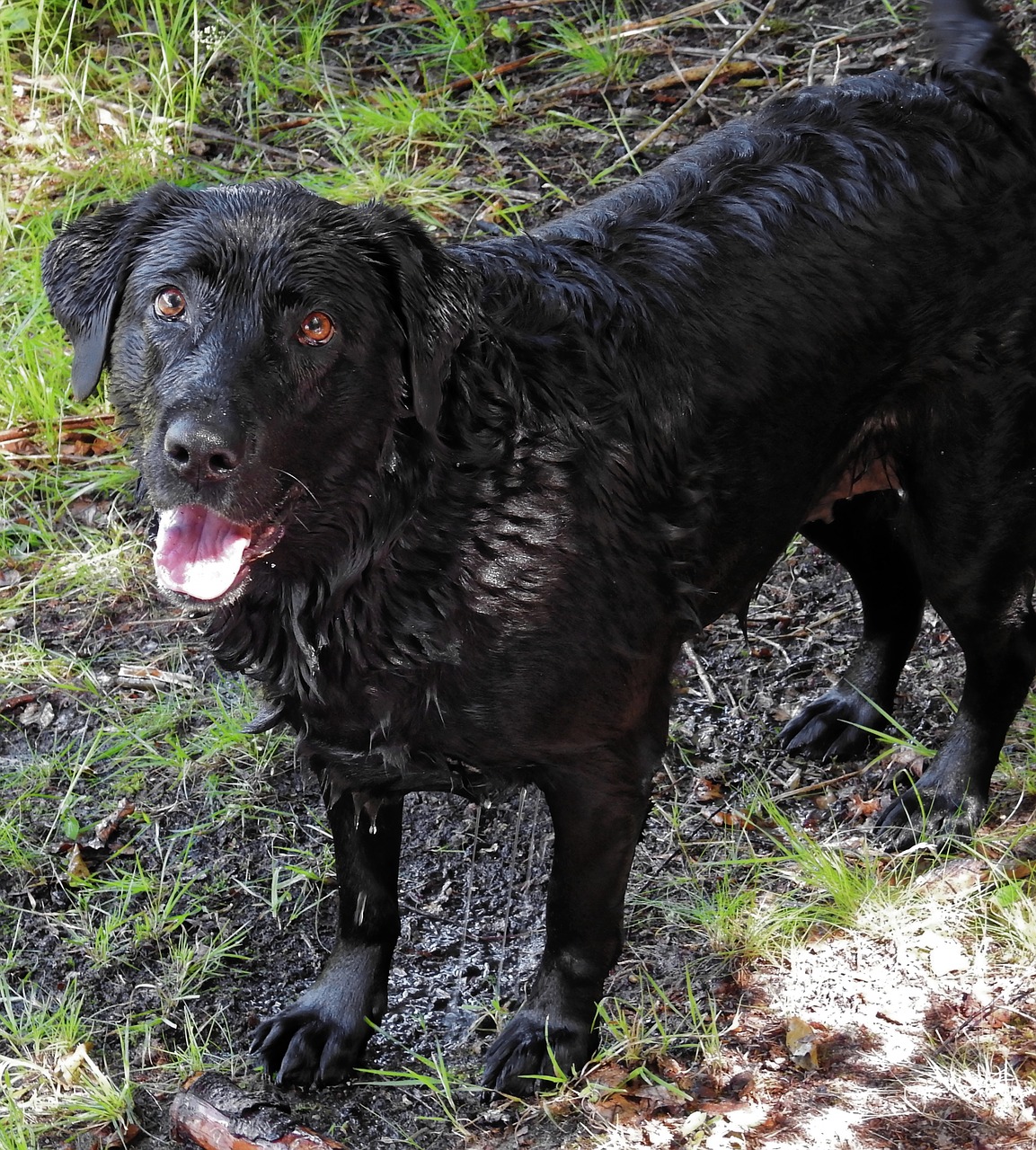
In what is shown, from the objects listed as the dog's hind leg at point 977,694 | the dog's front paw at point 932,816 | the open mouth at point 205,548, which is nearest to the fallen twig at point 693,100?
the dog's hind leg at point 977,694

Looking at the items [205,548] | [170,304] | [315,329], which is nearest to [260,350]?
[315,329]

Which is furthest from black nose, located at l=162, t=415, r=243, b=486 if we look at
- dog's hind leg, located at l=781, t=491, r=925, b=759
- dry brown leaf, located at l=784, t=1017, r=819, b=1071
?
dog's hind leg, located at l=781, t=491, r=925, b=759

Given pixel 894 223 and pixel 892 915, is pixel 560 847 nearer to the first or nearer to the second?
pixel 892 915

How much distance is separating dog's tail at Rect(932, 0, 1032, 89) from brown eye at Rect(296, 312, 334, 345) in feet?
5.76

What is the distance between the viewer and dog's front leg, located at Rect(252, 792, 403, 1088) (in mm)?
3037

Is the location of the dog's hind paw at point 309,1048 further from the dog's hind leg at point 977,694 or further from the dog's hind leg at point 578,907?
the dog's hind leg at point 977,694

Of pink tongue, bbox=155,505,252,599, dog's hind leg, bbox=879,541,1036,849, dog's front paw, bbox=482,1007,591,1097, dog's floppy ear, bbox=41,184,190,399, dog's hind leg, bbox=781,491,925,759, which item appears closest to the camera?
pink tongue, bbox=155,505,252,599

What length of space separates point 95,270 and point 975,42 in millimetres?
2117

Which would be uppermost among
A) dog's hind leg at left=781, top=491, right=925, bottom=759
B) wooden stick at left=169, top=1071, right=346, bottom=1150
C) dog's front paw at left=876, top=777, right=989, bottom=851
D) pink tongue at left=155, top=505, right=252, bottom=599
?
pink tongue at left=155, top=505, right=252, bottom=599

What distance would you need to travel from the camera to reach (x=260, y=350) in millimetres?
2424

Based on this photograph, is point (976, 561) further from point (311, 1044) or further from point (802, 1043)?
point (311, 1044)

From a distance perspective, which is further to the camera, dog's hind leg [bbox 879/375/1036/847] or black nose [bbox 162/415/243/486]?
dog's hind leg [bbox 879/375/1036/847]

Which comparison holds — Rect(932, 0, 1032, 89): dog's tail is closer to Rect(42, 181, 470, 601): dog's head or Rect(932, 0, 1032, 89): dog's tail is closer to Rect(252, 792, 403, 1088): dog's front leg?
Rect(42, 181, 470, 601): dog's head

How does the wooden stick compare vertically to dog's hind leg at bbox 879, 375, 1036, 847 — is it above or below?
below
